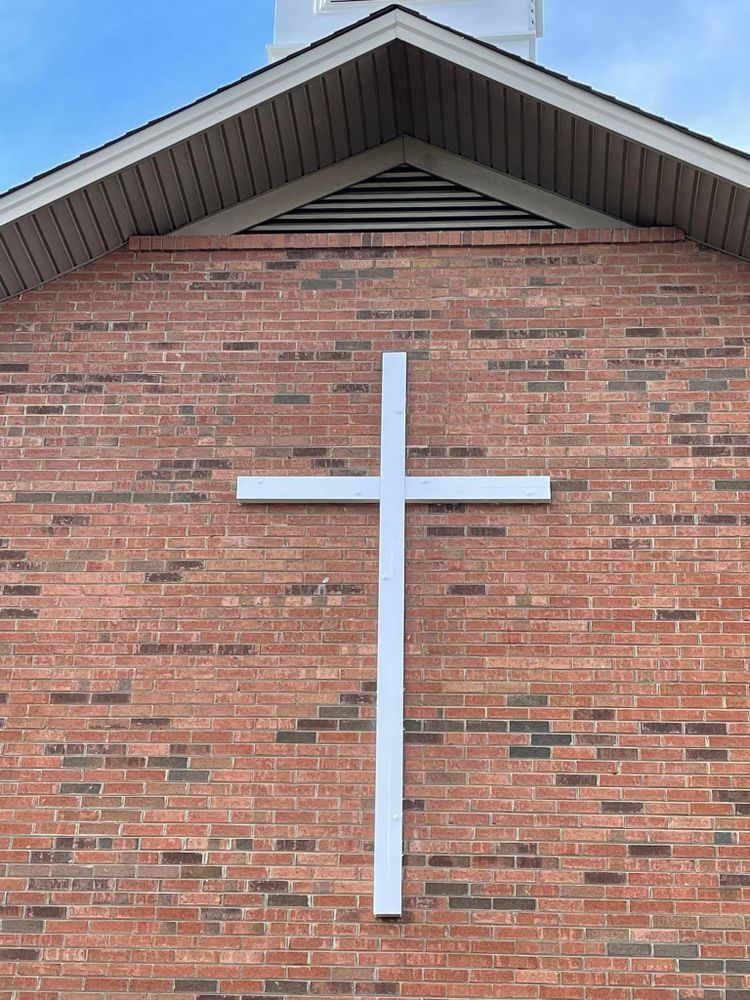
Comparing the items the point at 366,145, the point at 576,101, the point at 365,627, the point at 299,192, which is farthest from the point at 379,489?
the point at 576,101

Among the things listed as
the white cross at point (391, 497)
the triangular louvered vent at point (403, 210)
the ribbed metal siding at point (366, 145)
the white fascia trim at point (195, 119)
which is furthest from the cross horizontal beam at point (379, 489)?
the white fascia trim at point (195, 119)

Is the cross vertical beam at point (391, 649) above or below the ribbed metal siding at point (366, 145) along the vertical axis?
below

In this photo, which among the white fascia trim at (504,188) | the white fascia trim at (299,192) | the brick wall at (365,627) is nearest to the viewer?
the brick wall at (365,627)

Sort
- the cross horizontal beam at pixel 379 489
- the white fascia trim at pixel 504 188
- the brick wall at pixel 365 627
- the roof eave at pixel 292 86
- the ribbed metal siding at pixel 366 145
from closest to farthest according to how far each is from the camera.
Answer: the brick wall at pixel 365 627, the cross horizontal beam at pixel 379 489, the roof eave at pixel 292 86, the ribbed metal siding at pixel 366 145, the white fascia trim at pixel 504 188

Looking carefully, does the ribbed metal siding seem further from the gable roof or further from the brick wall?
the brick wall

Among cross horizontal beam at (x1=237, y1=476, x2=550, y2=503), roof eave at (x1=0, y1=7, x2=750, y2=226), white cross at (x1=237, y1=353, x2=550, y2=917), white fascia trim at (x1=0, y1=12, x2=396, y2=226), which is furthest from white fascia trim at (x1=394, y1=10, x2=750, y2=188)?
cross horizontal beam at (x1=237, y1=476, x2=550, y2=503)

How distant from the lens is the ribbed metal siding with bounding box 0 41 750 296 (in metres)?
→ 7.40

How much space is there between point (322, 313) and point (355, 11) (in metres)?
3.44

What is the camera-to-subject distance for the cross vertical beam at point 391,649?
6383 mm

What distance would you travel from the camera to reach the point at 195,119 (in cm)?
732

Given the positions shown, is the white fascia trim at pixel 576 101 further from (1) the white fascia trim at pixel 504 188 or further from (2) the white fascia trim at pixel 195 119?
(1) the white fascia trim at pixel 504 188

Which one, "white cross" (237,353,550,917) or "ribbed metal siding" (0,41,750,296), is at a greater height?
"ribbed metal siding" (0,41,750,296)

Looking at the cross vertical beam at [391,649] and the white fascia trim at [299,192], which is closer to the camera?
the cross vertical beam at [391,649]

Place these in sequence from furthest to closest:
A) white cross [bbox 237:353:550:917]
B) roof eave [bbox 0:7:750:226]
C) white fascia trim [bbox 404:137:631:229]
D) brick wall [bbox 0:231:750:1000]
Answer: white fascia trim [bbox 404:137:631:229]
roof eave [bbox 0:7:750:226]
white cross [bbox 237:353:550:917]
brick wall [bbox 0:231:750:1000]
